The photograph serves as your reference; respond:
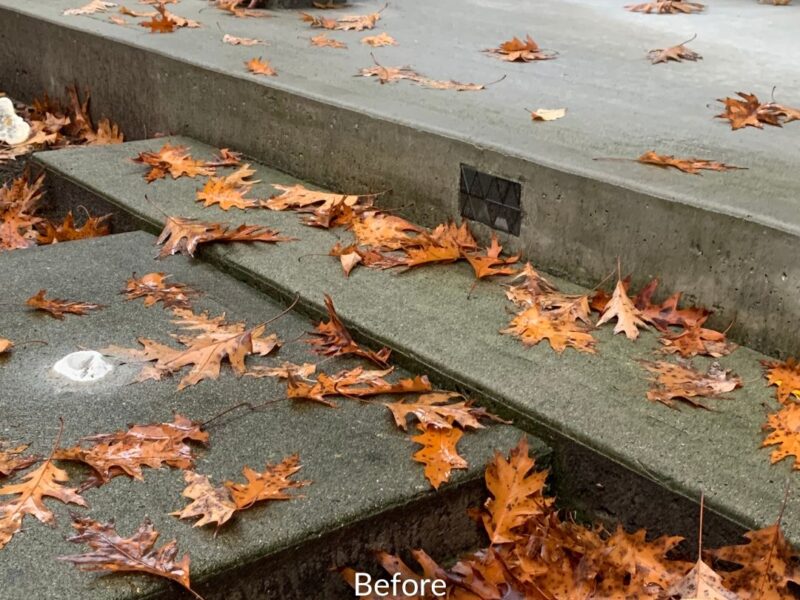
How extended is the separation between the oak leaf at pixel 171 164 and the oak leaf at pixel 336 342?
4.71ft

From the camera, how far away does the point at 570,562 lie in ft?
6.76

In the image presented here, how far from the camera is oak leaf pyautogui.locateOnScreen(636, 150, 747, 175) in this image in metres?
2.92

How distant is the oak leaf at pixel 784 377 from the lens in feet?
7.73

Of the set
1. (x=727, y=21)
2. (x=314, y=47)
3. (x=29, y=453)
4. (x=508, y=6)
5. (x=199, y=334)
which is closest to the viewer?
(x=29, y=453)

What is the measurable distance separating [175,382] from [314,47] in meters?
2.74

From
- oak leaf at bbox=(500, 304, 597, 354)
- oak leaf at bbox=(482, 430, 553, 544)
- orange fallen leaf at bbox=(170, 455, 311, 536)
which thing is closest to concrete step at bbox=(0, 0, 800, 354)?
oak leaf at bbox=(500, 304, 597, 354)

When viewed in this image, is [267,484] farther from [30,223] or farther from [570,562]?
[30,223]

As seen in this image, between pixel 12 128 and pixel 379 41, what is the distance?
2.00m

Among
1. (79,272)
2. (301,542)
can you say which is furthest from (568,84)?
(301,542)

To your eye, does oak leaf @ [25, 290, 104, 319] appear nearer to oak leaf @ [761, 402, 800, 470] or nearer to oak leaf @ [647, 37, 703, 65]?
oak leaf @ [761, 402, 800, 470]

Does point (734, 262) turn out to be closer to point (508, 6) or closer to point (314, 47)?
point (314, 47)

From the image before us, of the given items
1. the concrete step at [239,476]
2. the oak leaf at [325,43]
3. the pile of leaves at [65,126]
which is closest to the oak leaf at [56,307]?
the concrete step at [239,476]

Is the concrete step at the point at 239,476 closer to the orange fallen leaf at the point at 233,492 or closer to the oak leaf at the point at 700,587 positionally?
the orange fallen leaf at the point at 233,492

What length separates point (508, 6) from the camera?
630cm
